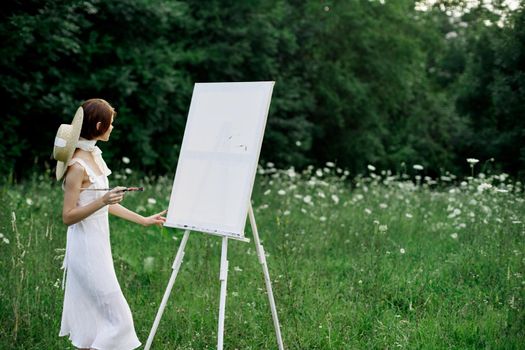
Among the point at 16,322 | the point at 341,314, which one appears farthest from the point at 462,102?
the point at 16,322

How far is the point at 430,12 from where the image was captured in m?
23.6

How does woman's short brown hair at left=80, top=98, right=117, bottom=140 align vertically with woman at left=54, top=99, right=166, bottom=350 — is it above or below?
above

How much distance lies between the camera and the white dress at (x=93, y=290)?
3.37m

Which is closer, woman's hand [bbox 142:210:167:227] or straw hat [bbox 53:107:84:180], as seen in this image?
straw hat [bbox 53:107:84:180]

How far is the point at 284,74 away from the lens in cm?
1758

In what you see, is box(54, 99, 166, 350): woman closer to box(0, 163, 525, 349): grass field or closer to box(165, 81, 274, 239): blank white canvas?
box(165, 81, 274, 239): blank white canvas

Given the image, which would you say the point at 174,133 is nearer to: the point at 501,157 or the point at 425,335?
the point at 501,157

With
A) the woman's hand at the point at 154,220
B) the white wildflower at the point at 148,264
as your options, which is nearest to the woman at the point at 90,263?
the woman's hand at the point at 154,220

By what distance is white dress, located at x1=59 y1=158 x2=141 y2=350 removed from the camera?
337 cm

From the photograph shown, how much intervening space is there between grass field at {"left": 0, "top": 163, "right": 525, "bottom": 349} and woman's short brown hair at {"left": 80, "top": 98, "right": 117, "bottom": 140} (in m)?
0.93

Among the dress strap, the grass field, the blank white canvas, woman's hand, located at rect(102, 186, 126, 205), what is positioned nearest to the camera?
woman's hand, located at rect(102, 186, 126, 205)

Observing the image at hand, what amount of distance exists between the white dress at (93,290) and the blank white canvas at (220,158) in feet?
1.92

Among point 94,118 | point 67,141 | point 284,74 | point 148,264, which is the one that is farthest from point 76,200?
point 284,74

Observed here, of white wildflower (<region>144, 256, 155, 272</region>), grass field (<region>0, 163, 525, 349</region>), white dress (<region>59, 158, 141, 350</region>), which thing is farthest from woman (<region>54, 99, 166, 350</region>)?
white wildflower (<region>144, 256, 155, 272</region>)
